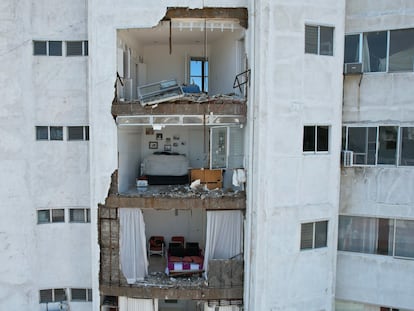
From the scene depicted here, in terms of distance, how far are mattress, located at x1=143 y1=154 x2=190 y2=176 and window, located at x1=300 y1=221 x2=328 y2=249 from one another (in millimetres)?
4882

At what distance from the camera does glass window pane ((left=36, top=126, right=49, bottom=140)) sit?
1122 cm

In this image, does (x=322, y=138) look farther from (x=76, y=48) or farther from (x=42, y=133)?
(x=42, y=133)

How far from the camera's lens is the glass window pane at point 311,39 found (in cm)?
990

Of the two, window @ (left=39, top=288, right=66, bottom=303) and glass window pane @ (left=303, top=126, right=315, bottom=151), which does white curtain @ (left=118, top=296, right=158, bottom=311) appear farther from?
glass window pane @ (left=303, top=126, right=315, bottom=151)

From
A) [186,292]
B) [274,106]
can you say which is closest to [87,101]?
[274,106]

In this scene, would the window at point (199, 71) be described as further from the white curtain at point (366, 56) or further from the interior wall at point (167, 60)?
the white curtain at point (366, 56)

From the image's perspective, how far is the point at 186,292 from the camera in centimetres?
1008

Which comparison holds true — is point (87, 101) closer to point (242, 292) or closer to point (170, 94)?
point (170, 94)

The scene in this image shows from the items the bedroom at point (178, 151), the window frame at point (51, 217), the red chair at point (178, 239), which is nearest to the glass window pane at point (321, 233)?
the bedroom at point (178, 151)

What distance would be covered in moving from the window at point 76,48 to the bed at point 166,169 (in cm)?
443

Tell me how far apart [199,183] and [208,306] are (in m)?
3.99

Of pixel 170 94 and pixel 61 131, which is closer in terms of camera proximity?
pixel 170 94

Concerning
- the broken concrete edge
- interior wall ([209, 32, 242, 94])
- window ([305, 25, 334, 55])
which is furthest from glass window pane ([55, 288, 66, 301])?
window ([305, 25, 334, 55])

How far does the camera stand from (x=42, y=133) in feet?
36.9
